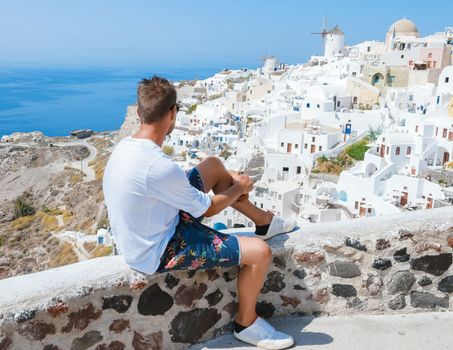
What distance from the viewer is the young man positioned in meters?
2.21

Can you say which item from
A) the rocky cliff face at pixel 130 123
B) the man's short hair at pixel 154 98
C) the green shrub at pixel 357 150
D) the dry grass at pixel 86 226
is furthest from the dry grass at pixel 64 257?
the rocky cliff face at pixel 130 123

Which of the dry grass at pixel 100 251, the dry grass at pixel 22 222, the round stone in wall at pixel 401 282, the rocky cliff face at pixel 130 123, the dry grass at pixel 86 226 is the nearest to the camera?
the round stone in wall at pixel 401 282

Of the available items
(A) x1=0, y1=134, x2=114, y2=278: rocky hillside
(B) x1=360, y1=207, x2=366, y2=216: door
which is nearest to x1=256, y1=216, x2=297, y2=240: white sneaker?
(B) x1=360, y1=207, x2=366, y2=216: door

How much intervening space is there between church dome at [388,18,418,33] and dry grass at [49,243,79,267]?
36182mm

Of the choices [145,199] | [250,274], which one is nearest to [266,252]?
[250,274]

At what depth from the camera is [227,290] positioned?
104 inches

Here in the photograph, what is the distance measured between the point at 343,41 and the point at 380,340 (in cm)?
5947

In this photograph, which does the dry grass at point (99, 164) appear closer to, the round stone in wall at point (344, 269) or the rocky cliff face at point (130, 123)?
the rocky cliff face at point (130, 123)

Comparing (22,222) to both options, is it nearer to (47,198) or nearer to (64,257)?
(47,198)

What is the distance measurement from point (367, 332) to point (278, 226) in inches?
28.6

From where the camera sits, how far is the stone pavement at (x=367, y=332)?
2.54 m

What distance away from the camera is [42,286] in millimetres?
2141

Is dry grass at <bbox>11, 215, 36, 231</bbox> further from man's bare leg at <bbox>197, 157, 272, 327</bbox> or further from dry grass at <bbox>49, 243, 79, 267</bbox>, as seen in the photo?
man's bare leg at <bbox>197, 157, 272, 327</bbox>

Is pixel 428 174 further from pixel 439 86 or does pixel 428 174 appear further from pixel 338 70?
pixel 338 70
